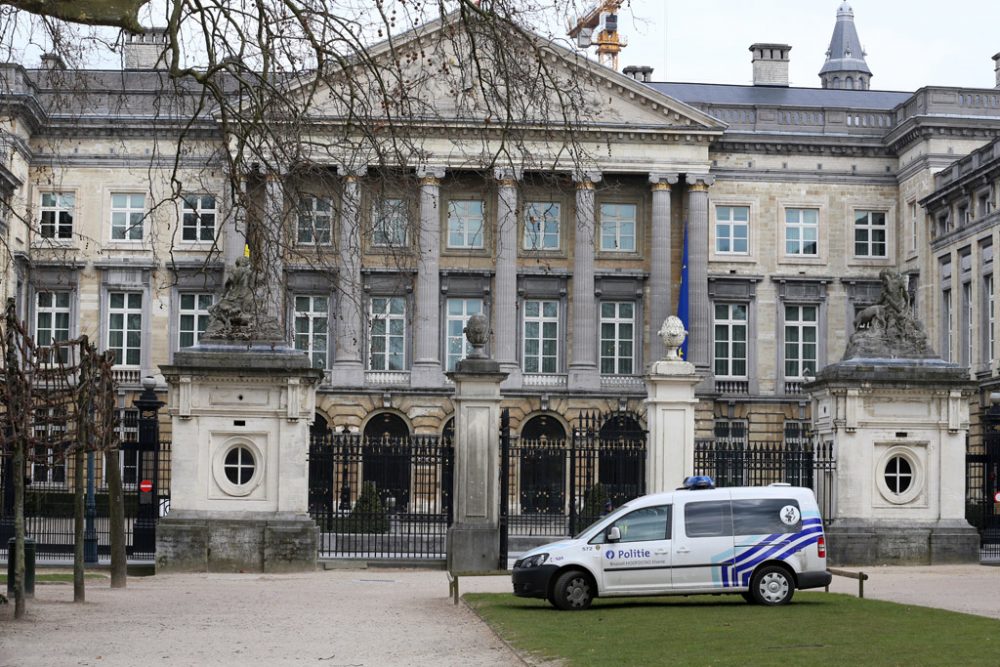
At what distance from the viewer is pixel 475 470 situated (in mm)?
27781

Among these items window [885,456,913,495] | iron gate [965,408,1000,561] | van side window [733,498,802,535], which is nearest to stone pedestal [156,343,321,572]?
van side window [733,498,802,535]

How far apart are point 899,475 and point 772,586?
8.30 meters

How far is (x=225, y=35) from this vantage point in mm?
18625

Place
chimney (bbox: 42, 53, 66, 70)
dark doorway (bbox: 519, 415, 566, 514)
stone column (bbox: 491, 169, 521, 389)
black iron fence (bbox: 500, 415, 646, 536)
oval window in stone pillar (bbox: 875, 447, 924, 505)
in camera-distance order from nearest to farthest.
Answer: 1. chimney (bbox: 42, 53, 66, 70)
2. black iron fence (bbox: 500, 415, 646, 536)
3. oval window in stone pillar (bbox: 875, 447, 924, 505)
4. dark doorway (bbox: 519, 415, 566, 514)
5. stone column (bbox: 491, 169, 521, 389)

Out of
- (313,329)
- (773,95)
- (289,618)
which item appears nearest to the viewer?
(289,618)

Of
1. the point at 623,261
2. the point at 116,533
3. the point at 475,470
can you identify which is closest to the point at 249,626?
the point at 116,533

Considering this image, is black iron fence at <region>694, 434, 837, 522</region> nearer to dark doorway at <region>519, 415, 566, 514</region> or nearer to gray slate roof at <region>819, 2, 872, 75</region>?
dark doorway at <region>519, 415, 566, 514</region>

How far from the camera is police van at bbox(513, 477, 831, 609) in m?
21.3

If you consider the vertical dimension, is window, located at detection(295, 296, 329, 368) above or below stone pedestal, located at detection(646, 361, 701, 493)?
above

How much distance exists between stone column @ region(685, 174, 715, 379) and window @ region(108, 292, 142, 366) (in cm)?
2116

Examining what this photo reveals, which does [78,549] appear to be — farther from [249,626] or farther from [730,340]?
[730,340]

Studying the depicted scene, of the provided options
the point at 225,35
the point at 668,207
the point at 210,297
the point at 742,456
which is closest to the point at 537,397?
the point at 668,207

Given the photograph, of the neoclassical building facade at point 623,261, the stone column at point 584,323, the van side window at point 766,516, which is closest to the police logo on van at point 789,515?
the van side window at point 766,516

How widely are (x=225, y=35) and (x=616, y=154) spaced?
48.1 metres
